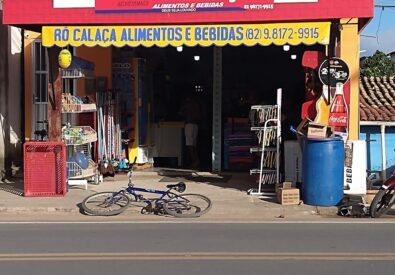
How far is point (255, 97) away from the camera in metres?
17.0

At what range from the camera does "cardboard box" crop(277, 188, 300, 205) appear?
11.0 metres

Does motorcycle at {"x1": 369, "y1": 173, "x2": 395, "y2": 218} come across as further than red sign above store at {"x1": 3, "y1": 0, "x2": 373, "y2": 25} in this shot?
No

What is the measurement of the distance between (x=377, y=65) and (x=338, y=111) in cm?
2494

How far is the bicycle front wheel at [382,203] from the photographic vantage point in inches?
404

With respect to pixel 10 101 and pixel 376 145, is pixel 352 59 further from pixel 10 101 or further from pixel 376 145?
pixel 10 101

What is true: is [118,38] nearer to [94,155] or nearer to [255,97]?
[94,155]

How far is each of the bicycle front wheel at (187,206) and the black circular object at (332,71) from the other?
→ 3.41 meters

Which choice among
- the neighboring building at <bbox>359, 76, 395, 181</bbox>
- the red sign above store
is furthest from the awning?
the neighboring building at <bbox>359, 76, 395, 181</bbox>

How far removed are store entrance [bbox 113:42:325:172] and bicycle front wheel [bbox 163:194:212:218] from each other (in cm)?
538

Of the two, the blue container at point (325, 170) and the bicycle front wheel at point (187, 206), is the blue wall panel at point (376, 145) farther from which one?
the bicycle front wheel at point (187, 206)
